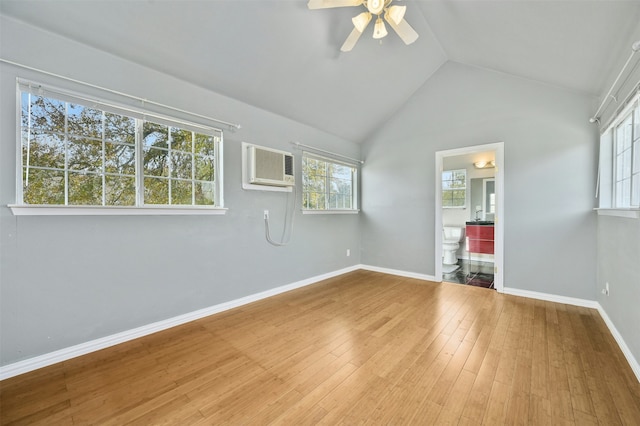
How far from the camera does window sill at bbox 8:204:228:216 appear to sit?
179 centimetres

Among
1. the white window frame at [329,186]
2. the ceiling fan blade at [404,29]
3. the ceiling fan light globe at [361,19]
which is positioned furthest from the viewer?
the white window frame at [329,186]

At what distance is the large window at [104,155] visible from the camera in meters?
1.89

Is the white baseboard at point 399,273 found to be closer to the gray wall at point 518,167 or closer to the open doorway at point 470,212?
the gray wall at point 518,167

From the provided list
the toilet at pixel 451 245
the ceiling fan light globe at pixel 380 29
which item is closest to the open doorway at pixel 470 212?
the toilet at pixel 451 245

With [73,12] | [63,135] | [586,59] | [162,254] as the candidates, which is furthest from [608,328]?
[73,12]

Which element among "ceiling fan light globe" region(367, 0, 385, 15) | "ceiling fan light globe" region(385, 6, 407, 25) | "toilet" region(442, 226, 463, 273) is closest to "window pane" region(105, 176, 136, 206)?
"ceiling fan light globe" region(367, 0, 385, 15)

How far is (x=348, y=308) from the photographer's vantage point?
9.74ft

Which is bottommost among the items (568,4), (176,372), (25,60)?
(176,372)

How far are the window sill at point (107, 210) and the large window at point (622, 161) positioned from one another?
361 centimetres

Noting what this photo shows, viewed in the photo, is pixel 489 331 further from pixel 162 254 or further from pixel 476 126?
pixel 162 254

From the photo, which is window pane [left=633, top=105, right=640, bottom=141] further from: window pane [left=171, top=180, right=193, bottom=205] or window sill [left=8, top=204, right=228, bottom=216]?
window pane [left=171, top=180, right=193, bottom=205]

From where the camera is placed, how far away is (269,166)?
316 centimetres

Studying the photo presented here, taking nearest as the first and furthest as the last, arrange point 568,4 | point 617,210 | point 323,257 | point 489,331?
point 568,4 → point 617,210 → point 489,331 → point 323,257

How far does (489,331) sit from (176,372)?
264 cm
